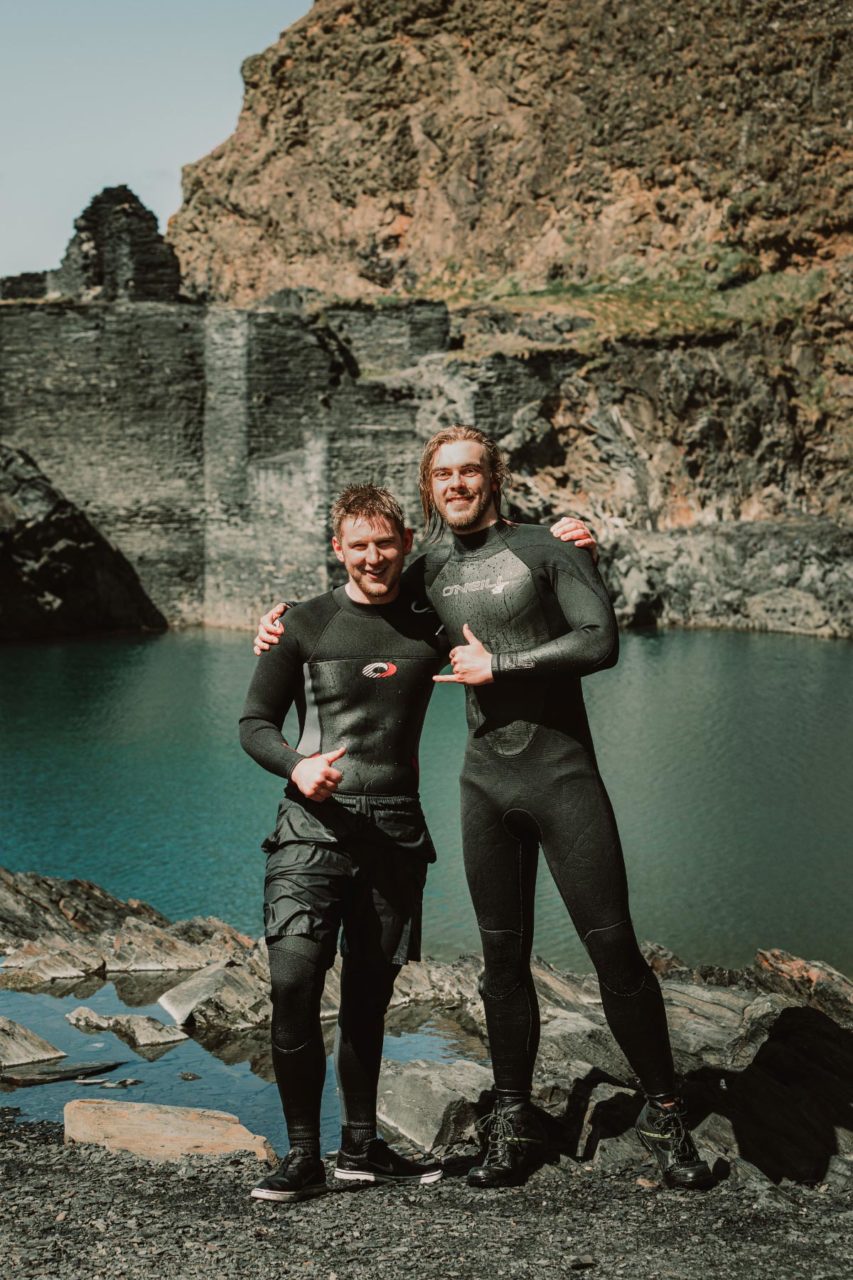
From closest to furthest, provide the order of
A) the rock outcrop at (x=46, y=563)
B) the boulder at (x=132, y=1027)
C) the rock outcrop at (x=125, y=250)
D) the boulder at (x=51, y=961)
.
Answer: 1. the boulder at (x=132, y=1027)
2. the boulder at (x=51, y=961)
3. the rock outcrop at (x=46, y=563)
4. the rock outcrop at (x=125, y=250)

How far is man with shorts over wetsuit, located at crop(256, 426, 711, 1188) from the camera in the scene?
358cm

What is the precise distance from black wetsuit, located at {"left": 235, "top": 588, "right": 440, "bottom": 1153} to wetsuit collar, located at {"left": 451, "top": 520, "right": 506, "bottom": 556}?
0.82 feet

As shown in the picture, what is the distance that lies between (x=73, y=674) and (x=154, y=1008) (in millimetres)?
14245

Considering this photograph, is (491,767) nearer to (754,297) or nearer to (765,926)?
(765,926)

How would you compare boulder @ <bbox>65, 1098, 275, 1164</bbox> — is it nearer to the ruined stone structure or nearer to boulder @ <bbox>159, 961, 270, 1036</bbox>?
boulder @ <bbox>159, 961, 270, 1036</bbox>

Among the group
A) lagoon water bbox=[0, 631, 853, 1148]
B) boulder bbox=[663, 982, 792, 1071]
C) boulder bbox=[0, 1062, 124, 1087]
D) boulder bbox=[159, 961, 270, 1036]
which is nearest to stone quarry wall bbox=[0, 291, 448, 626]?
lagoon water bbox=[0, 631, 853, 1148]

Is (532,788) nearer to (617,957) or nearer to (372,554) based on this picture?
(617,957)

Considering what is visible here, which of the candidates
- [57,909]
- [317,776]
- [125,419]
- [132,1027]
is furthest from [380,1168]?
[125,419]

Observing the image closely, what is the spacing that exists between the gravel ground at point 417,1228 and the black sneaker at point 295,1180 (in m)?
0.03

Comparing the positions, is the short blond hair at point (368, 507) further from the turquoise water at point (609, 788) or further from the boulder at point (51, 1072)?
the turquoise water at point (609, 788)

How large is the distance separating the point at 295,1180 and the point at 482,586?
1.65m

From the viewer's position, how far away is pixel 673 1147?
352 cm

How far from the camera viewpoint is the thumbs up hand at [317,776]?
3.46 metres

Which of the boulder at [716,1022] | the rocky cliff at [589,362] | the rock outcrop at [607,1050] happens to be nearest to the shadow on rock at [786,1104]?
the rock outcrop at [607,1050]
